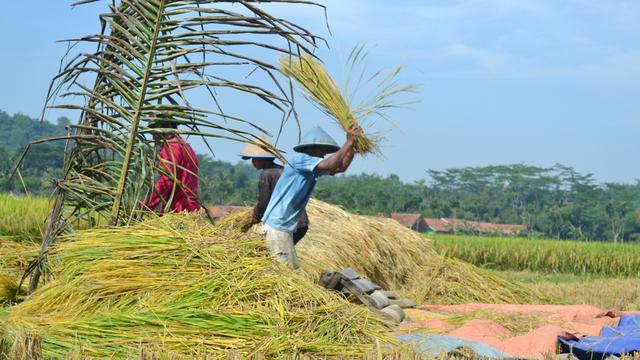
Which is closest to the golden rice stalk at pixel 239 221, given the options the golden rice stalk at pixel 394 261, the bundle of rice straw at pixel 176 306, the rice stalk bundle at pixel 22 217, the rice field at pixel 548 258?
the golden rice stalk at pixel 394 261

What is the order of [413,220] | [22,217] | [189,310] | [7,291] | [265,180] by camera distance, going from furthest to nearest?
[413,220] → [22,217] → [265,180] → [7,291] → [189,310]

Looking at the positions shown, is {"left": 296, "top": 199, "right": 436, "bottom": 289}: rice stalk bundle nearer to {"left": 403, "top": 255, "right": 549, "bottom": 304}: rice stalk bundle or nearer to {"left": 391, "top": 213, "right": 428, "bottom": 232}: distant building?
{"left": 403, "top": 255, "right": 549, "bottom": 304}: rice stalk bundle

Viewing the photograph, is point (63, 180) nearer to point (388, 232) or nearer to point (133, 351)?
point (133, 351)

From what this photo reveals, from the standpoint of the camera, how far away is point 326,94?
592 centimetres

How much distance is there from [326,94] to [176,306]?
227cm

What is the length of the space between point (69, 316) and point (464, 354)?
2.01 m

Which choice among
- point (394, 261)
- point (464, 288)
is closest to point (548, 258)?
point (394, 261)

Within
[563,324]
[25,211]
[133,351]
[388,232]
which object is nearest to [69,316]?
[133,351]

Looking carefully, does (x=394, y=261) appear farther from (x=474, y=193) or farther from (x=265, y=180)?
(x=474, y=193)

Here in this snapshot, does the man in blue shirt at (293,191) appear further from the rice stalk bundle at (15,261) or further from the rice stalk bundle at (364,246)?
the rice stalk bundle at (364,246)

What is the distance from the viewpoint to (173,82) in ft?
15.7

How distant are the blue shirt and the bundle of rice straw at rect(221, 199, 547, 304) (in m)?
1.09

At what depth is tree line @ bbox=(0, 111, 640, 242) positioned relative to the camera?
75.4 m

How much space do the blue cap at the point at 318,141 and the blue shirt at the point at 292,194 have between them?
0.47 ft
